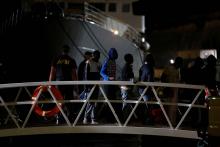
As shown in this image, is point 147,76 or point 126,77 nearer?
point 147,76

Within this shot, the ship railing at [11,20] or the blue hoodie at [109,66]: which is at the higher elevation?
the ship railing at [11,20]

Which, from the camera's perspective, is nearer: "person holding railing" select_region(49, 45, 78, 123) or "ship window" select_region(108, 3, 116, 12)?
"person holding railing" select_region(49, 45, 78, 123)

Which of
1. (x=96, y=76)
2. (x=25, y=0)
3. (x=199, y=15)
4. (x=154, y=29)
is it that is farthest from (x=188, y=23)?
(x=96, y=76)

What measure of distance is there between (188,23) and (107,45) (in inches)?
1130

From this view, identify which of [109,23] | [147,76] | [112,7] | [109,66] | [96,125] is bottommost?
[96,125]

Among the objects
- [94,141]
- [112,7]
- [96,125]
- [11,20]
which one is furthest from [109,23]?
[112,7]

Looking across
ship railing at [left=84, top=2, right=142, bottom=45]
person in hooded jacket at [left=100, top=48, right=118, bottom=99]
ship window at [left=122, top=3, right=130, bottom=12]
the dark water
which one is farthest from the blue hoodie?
ship window at [left=122, top=3, right=130, bottom=12]

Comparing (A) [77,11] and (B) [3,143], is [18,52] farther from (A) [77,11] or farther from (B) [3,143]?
(B) [3,143]

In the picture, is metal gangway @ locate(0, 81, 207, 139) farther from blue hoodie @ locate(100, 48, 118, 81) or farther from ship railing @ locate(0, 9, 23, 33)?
ship railing @ locate(0, 9, 23, 33)

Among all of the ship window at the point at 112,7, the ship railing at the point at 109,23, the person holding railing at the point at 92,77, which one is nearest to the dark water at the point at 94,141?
the person holding railing at the point at 92,77

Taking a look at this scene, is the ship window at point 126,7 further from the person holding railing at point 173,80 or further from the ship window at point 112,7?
the person holding railing at point 173,80

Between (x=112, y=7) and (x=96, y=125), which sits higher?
(x=112, y=7)

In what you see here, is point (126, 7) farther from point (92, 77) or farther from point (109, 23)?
point (92, 77)

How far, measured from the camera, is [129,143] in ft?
34.6
